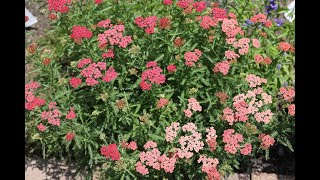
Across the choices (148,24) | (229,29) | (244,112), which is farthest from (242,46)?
(148,24)

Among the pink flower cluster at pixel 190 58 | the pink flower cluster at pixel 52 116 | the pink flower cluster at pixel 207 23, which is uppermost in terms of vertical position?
the pink flower cluster at pixel 207 23

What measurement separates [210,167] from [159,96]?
0.78 metres

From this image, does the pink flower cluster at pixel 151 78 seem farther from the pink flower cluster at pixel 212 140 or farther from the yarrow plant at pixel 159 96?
the pink flower cluster at pixel 212 140

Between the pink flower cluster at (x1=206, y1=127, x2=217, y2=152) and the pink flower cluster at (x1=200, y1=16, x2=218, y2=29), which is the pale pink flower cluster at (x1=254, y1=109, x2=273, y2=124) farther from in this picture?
the pink flower cluster at (x1=200, y1=16, x2=218, y2=29)

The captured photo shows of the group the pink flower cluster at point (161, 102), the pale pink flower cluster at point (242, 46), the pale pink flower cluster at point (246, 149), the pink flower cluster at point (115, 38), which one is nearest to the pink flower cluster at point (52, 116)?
the pink flower cluster at point (115, 38)

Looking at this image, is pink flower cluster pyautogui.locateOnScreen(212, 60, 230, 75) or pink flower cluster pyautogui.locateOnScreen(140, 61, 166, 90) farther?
pink flower cluster pyautogui.locateOnScreen(212, 60, 230, 75)

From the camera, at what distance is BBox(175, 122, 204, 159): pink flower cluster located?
3.34 meters

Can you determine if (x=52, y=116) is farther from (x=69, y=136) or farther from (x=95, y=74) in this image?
(x=95, y=74)

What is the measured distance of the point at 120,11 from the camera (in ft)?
13.9

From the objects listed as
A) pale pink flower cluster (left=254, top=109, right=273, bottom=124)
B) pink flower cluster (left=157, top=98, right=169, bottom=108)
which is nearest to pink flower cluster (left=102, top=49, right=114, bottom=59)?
pink flower cluster (left=157, top=98, right=169, bottom=108)

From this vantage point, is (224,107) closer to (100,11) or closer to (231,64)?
(231,64)

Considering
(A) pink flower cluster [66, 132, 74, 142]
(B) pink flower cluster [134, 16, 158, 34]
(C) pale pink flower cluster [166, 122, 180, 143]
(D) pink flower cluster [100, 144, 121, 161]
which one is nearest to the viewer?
(D) pink flower cluster [100, 144, 121, 161]

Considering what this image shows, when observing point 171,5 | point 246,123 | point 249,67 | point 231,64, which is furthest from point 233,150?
point 171,5

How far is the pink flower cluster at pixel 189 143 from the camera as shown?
3.34 meters
